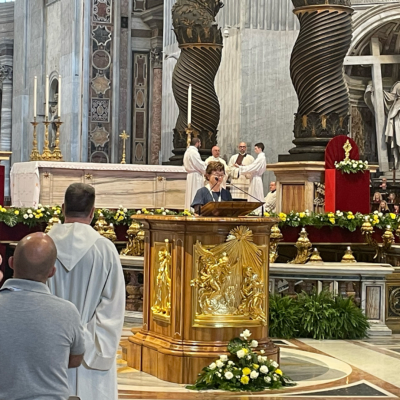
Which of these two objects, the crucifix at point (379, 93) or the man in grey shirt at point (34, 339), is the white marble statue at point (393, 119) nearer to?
the crucifix at point (379, 93)

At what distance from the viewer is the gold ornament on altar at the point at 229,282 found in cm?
716

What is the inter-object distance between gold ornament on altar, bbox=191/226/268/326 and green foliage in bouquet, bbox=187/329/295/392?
298mm

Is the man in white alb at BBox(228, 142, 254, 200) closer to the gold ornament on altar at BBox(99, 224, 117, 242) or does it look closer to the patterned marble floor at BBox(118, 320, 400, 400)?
the gold ornament on altar at BBox(99, 224, 117, 242)

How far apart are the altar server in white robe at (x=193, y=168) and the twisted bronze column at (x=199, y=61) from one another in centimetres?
130

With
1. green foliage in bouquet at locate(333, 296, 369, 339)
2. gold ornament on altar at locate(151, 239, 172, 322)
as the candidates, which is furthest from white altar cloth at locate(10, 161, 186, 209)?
gold ornament on altar at locate(151, 239, 172, 322)

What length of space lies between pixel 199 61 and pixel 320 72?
300 cm

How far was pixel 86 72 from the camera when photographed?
25531mm

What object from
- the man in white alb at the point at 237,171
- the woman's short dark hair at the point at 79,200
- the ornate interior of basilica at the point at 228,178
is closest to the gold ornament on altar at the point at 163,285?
the ornate interior of basilica at the point at 228,178

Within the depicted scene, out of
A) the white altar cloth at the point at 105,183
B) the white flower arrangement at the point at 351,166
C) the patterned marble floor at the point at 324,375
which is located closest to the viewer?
the patterned marble floor at the point at 324,375

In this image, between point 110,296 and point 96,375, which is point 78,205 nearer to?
point 110,296

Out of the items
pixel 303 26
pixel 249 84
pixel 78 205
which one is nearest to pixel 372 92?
pixel 249 84

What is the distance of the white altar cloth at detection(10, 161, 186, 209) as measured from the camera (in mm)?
16219

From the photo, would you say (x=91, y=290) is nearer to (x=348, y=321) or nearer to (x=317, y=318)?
(x=317, y=318)

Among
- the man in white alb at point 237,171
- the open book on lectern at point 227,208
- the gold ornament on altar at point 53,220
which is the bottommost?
the gold ornament on altar at point 53,220
